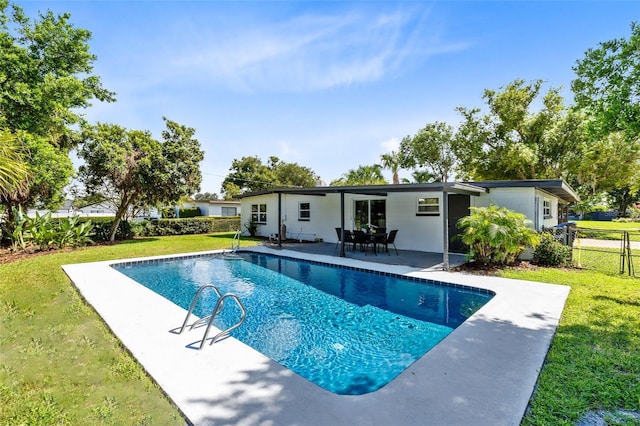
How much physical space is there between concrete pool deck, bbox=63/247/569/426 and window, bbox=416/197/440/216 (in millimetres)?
6976

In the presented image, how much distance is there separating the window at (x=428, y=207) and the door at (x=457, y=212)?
502mm

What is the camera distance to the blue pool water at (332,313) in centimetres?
426

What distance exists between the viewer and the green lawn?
284 centimetres

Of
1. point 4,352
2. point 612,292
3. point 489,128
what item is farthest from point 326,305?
point 489,128

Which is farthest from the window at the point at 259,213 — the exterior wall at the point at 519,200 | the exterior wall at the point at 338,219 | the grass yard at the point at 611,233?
the grass yard at the point at 611,233

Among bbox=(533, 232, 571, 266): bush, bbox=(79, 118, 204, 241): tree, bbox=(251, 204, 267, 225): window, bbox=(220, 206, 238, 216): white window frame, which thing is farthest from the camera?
bbox=(220, 206, 238, 216): white window frame

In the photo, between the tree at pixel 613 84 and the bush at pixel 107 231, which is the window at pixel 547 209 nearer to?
the tree at pixel 613 84

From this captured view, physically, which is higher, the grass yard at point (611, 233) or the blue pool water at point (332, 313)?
the grass yard at point (611, 233)

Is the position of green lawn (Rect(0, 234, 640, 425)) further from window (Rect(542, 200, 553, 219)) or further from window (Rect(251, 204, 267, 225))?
window (Rect(251, 204, 267, 225))

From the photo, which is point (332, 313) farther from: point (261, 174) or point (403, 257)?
point (261, 174)

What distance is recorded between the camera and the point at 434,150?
2988 cm

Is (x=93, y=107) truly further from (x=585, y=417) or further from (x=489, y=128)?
(x=489, y=128)

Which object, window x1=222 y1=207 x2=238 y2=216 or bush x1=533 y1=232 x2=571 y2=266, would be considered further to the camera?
window x1=222 y1=207 x2=238 y2=216

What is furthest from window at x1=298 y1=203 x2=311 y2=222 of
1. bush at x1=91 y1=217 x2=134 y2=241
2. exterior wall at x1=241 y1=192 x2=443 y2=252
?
bush at x1=91 y1=217 x2=134 y2=241
